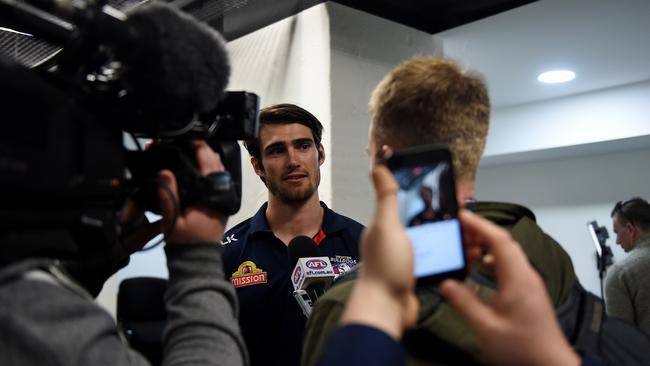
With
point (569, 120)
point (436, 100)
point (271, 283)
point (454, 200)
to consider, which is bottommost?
point (271, 283)

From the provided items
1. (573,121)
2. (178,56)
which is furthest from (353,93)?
(573,121)

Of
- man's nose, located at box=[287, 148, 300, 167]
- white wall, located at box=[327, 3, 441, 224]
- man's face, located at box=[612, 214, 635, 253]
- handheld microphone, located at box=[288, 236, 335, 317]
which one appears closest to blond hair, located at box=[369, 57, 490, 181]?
handheld microphone, located at box=[288, 236, 335, 317]

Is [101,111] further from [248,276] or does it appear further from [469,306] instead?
[248,276]

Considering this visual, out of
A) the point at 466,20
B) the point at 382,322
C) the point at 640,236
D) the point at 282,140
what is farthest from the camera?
the point at 640,236

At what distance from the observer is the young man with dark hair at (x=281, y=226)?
174 cm

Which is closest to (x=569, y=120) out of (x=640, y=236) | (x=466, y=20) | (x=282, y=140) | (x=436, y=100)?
(x=640, y=236)

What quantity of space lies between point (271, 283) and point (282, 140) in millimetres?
464

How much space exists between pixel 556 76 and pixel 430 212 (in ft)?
11.3

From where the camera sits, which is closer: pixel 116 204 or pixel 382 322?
pixel 382 322

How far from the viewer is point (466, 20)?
2656 millimetres

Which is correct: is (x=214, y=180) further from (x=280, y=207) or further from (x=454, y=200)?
(x=280, y=207)

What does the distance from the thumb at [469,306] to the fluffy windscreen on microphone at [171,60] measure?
385 millimetres

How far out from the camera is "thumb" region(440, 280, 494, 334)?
0.60 m

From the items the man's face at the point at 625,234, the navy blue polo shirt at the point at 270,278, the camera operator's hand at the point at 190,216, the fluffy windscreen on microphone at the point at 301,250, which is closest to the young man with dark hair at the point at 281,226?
the navy blue polo shirt at the point at 270,278
